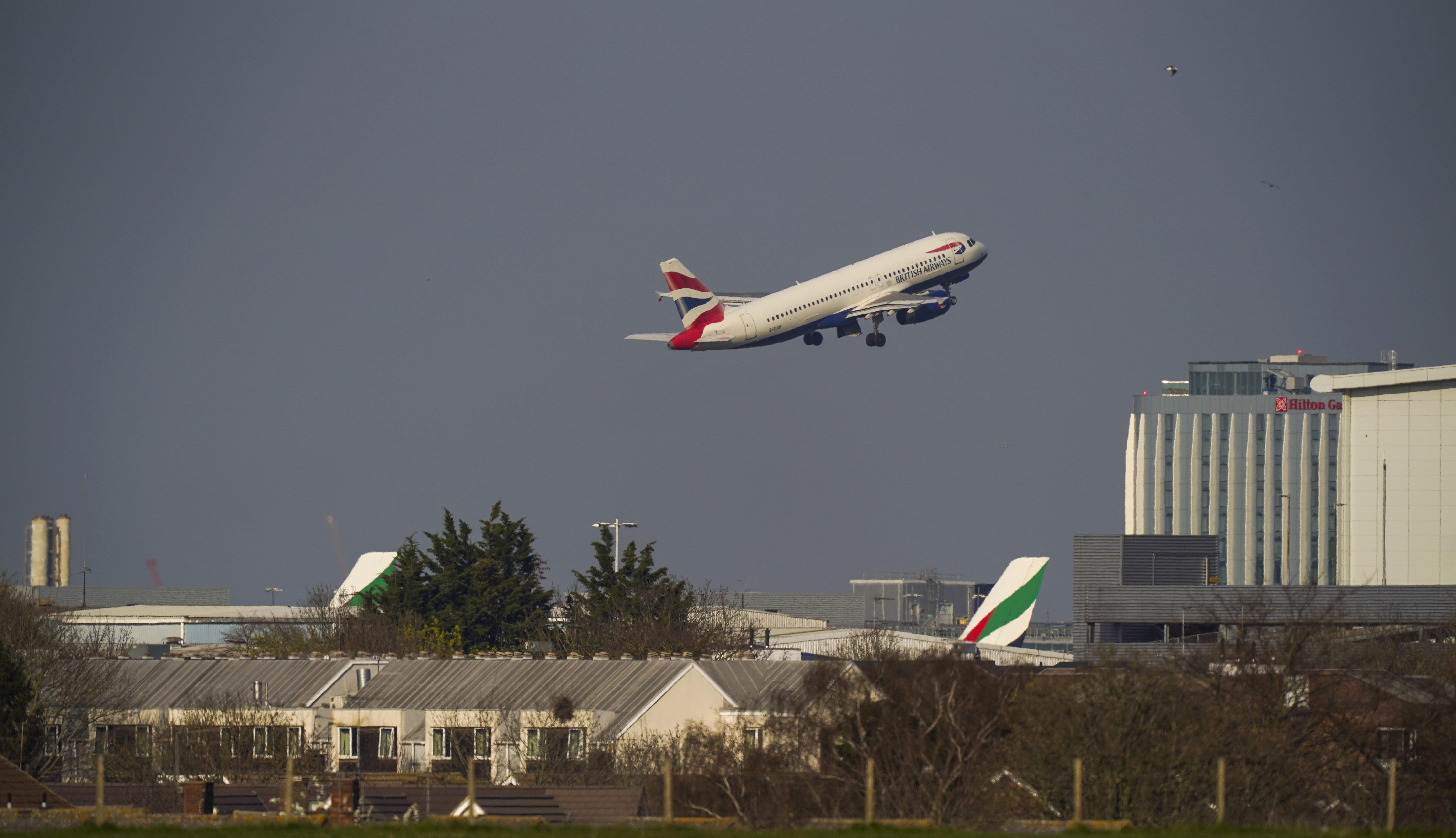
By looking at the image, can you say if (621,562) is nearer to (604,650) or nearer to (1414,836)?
(604,650)

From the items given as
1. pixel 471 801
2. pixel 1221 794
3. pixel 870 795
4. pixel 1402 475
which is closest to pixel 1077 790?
pixel 1221 794

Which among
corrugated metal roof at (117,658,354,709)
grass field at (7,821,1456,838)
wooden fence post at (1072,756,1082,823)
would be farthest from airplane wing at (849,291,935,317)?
grass field at (7,821,1456,838)

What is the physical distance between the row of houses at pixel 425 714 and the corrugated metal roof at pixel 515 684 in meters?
0.09

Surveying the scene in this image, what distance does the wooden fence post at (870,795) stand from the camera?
4119cm

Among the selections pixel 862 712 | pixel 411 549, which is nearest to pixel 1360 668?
pixel 862 712

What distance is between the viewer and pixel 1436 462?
116 meters

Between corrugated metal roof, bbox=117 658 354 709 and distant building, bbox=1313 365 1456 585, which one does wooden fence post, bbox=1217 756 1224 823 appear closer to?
corrugated metal roof, bbox=117 658 354 709

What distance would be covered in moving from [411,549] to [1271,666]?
95.4 m

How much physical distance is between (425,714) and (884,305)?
43492mm

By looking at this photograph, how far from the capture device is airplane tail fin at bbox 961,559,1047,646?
121875mm

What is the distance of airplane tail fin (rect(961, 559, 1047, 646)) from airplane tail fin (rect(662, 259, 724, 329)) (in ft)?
91.8

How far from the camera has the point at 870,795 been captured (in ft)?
136

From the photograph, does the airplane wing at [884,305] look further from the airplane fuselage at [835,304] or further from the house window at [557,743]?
the house window at [557,743]

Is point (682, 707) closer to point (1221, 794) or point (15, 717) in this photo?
point (15, 717)
